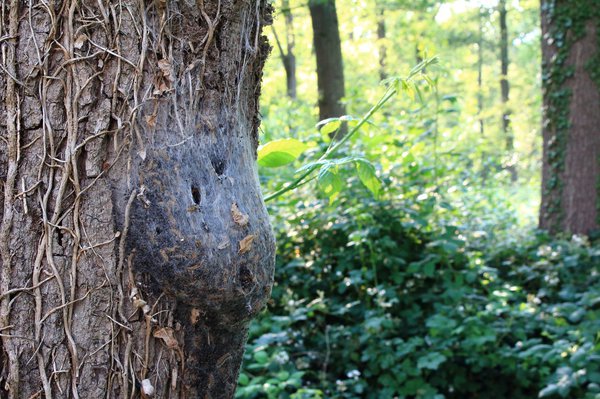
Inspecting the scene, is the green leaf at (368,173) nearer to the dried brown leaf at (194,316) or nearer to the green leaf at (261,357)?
the dried brown leaf at (194,316)

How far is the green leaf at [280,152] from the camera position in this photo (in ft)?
6.22

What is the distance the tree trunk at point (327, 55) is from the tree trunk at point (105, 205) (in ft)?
24.6

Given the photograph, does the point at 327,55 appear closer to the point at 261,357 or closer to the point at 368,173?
the point at 261,357

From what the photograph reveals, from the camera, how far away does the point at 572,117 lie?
7234mm

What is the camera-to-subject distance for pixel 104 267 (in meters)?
1.27

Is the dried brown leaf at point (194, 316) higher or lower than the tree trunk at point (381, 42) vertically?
lower

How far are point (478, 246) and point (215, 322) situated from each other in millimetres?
5096

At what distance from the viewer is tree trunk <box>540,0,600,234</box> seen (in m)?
7.10

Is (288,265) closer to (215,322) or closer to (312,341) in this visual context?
(312,341)

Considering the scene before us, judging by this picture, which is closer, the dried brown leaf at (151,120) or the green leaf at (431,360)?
the dried brown leaf at (151,120)

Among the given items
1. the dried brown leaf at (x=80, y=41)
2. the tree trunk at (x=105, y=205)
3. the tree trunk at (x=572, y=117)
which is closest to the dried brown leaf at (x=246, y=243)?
the tree trunk at (x=105, y=205)

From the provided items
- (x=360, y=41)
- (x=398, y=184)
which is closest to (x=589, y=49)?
(x=398, y=184)

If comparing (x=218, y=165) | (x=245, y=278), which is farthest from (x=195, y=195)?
(x=245, y=278)

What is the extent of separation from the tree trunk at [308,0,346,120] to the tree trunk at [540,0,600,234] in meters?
2.89
